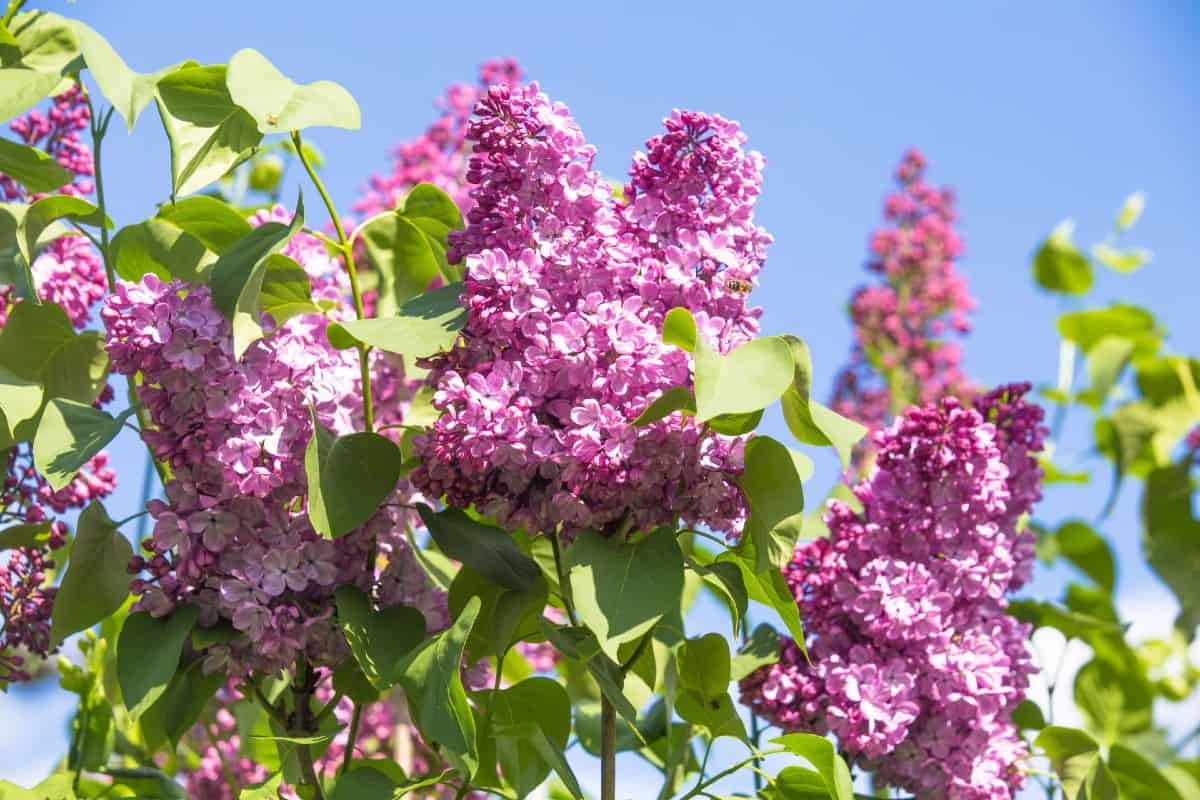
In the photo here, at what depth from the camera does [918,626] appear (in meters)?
1.25

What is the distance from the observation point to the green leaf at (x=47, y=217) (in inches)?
49.2

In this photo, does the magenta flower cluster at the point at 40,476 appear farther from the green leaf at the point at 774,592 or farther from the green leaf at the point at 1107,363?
the green leaf at the point at 1107,363

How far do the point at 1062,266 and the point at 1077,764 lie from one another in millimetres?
1166

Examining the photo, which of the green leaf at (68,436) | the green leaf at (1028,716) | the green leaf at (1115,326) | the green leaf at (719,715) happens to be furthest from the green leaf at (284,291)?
the green leaf at (1115,326)

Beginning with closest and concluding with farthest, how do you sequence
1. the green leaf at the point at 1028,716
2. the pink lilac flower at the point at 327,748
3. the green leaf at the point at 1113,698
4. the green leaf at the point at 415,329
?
the green leaf at the point at 415,329
the green leaf at the point at 1028,716
the green leaf at the point at 1113,698
the pink lilac flower at the point at 327,748

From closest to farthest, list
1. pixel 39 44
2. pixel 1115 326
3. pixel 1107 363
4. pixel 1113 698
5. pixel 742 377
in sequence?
pixel 742 377 < pixel 39 44 < pixel 1113 698 < pixel 1107 363 < pixel 1115 326

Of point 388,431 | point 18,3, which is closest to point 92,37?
point 18,3

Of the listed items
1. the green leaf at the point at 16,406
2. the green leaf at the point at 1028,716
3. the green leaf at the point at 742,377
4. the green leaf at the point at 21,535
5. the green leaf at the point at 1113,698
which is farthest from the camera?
the green leaf at the point at 1113,698

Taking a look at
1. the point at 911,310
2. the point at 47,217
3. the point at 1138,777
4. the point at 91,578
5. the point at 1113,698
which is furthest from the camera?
the point at 911,310

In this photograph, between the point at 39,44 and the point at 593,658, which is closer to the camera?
the point at 593,658

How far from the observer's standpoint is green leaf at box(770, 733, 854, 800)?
1043 mm

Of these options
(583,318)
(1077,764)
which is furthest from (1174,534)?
(583,318)

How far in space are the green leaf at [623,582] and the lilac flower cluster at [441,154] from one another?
5.01 ft

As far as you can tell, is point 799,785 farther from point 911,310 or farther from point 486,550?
point 911,310
